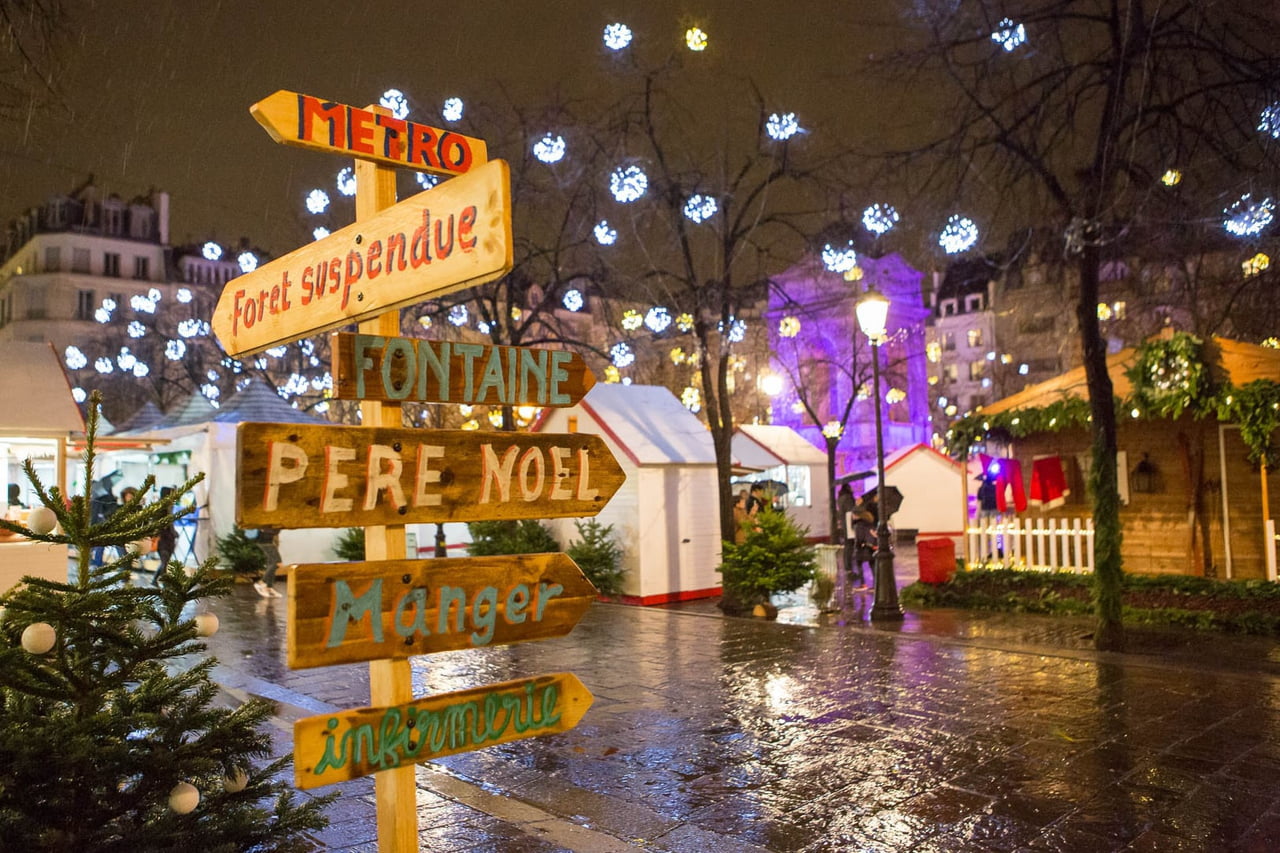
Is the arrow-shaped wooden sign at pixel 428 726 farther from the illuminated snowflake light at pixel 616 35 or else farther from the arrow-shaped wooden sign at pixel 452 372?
the illuminated snowflake light at pixel 616 35

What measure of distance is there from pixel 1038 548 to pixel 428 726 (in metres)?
12.8

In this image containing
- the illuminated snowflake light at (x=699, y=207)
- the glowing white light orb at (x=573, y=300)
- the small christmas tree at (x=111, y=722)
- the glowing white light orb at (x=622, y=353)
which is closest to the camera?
the small christmas tree at (x=111, y=722)

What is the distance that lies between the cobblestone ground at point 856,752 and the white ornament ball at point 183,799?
1.70m

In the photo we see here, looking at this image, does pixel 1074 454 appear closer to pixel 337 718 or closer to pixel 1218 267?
pixel 337 718

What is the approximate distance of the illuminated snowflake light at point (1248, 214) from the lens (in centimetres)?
1000

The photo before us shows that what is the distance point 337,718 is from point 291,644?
0.31 m

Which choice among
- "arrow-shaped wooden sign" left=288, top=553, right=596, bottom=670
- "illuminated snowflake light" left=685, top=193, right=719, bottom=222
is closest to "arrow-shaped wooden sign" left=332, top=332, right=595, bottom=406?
"arrow-shaped wooden sign" left=288, top=553, right=596, bottom=670

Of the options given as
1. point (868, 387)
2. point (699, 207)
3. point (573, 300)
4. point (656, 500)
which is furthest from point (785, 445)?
point (868, 387)

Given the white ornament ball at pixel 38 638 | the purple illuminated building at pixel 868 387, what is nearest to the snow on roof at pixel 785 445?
the purple illuminated building at pixel 868 387

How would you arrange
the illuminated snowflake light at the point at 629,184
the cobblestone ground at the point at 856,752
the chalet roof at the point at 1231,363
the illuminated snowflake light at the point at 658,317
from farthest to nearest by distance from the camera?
1. the illuminated snowflake light at the point at 658,317
2. the illuminated snowflake light at the point at 629,184
3. the chalet roof at the point at 1231,363
4. the cobblestone ground at the point at 856,752

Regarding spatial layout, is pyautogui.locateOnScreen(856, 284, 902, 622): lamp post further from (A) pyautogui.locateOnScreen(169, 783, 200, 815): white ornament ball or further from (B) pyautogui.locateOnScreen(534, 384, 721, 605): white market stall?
(A) pyautogui.locateOnScreen(169, 783, 200, 815): white ornament ball

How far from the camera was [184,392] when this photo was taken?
131 ft

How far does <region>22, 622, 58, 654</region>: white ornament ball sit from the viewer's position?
329 cm

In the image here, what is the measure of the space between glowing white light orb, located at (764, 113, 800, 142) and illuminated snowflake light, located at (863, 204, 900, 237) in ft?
7.49
